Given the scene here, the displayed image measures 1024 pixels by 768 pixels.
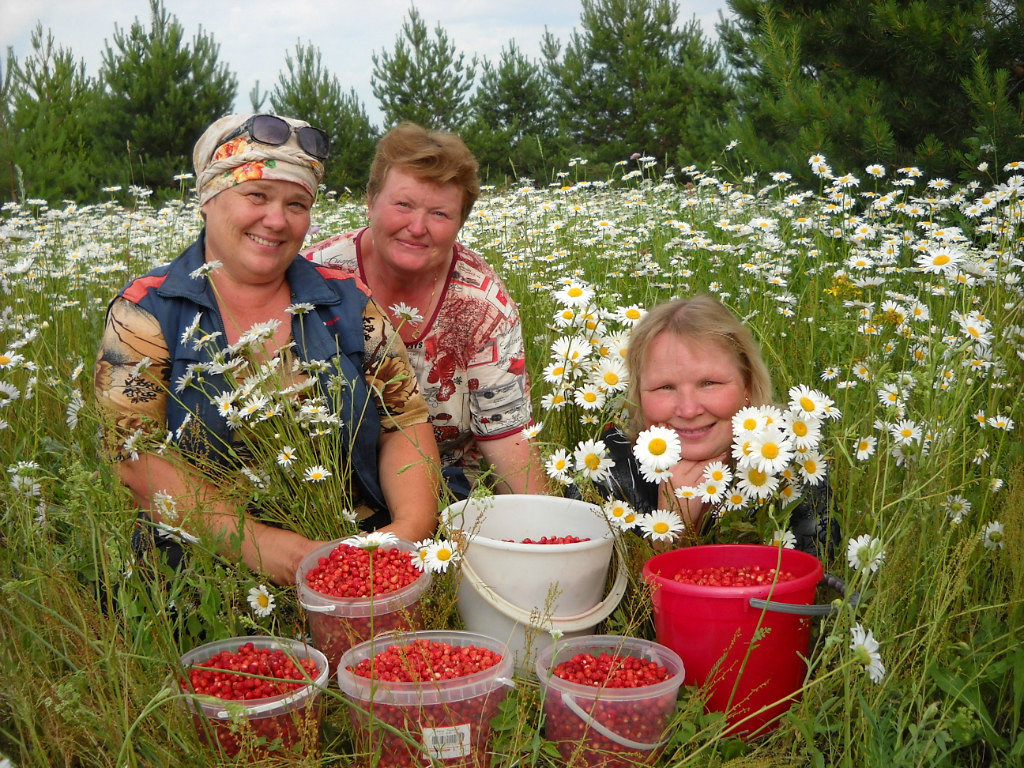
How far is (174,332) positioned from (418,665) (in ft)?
4.06

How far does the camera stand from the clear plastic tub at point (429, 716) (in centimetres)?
158

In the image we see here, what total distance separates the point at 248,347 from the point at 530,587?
0.87m

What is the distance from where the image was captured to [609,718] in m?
1.62

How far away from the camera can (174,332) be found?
95.5 inches

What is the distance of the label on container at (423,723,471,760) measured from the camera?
1.58 m

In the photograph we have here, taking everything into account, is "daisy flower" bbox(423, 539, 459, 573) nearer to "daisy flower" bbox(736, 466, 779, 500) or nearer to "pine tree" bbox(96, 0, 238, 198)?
"daisy flower" bbox(736, 466, 779, 500)

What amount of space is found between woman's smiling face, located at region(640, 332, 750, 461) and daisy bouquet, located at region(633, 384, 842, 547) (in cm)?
15

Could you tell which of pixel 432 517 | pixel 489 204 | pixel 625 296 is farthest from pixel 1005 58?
pixel 432 517

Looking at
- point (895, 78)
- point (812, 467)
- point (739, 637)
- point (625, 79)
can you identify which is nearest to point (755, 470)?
point (812, 467)

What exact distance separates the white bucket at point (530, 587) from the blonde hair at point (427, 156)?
1.17m

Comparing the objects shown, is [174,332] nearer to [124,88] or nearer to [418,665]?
[418,665]

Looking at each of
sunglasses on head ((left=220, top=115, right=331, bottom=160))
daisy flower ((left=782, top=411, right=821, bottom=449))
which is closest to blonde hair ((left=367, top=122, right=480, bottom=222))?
sunglasses on head ((left=220, top=115, right=331, bottom=160))

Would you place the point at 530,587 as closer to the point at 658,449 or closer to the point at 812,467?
the point at 658,449

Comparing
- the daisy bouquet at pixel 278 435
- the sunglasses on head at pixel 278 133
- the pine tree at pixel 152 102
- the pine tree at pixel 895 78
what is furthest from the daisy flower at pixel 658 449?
the pine tree at pixel 152 102
